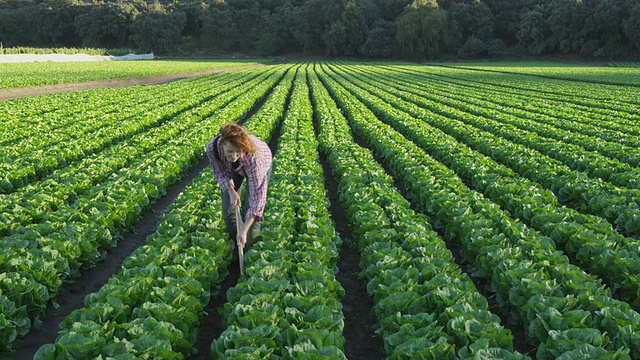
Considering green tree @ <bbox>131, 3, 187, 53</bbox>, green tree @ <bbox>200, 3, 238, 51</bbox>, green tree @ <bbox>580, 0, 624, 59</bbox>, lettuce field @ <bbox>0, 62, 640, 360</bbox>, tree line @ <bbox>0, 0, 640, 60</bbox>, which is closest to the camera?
lettuce field @ <bbox>0, 62, 640, 360</bbox>

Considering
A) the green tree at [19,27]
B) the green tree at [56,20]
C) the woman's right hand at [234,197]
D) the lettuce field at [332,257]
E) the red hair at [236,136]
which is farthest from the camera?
the green tree at [56,20]

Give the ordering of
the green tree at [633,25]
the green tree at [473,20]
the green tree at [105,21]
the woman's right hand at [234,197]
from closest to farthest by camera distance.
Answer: the woman's right hand at [234,197]
the green tree at [633,25]
the green tree at [473,20]
the green tree at [105,21]

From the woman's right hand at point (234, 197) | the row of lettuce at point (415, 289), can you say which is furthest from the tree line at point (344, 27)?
the woman's right hand at point (234, 197)

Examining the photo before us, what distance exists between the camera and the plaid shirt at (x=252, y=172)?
588 centimetres

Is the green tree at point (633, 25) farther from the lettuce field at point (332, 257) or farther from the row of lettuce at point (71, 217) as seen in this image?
the row of lettuce at point (71, 217)

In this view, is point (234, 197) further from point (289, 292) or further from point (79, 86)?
point (79, 86)

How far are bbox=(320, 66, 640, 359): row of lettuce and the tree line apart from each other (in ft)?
Result: 263

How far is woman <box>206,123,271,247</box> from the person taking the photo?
547cm

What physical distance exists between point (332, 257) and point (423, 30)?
84627mm

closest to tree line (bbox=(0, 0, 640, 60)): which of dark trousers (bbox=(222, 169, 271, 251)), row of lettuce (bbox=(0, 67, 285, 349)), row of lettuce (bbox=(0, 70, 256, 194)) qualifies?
row of lettuce (bbox=(0, 70, 256, 194))

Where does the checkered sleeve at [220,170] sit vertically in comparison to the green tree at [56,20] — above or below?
below

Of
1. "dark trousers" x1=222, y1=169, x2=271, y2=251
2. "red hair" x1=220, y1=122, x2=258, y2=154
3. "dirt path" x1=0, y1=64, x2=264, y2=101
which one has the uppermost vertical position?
"red hair" x1=220, y1=122, x2=258, y2=154

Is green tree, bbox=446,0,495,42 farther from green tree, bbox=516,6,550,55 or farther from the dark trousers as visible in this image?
the dark trousers

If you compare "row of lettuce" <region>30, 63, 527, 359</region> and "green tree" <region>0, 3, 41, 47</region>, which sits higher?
"green tree" <region>0, 3, 41, 47</region>
